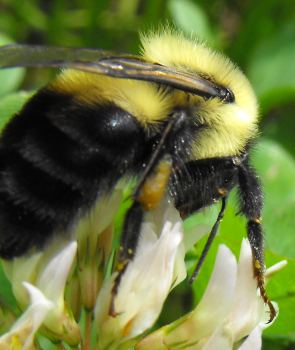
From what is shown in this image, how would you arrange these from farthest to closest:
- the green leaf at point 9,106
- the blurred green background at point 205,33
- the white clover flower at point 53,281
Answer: the blurred green background at point 205,33 < the green leaf at point 9,106 < the white clover flower at point 53,281

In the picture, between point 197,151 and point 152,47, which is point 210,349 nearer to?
point 197,151

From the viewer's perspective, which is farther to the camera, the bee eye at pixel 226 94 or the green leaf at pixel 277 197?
the green leaf at pixel 277 197

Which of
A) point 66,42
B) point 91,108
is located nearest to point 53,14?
point 66,42

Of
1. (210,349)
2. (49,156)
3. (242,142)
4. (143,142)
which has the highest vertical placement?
(242,142)

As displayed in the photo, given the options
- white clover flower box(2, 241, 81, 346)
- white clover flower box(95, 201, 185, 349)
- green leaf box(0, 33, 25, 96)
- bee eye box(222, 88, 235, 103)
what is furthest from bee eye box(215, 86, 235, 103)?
green leaf box(0, 33, 25, 96)

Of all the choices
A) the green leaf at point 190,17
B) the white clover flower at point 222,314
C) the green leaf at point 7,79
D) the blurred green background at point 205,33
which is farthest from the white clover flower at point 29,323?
→ the green leaf at point 190,17

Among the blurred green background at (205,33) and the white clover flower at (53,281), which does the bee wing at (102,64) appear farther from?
the blurred green background at (205,33)
